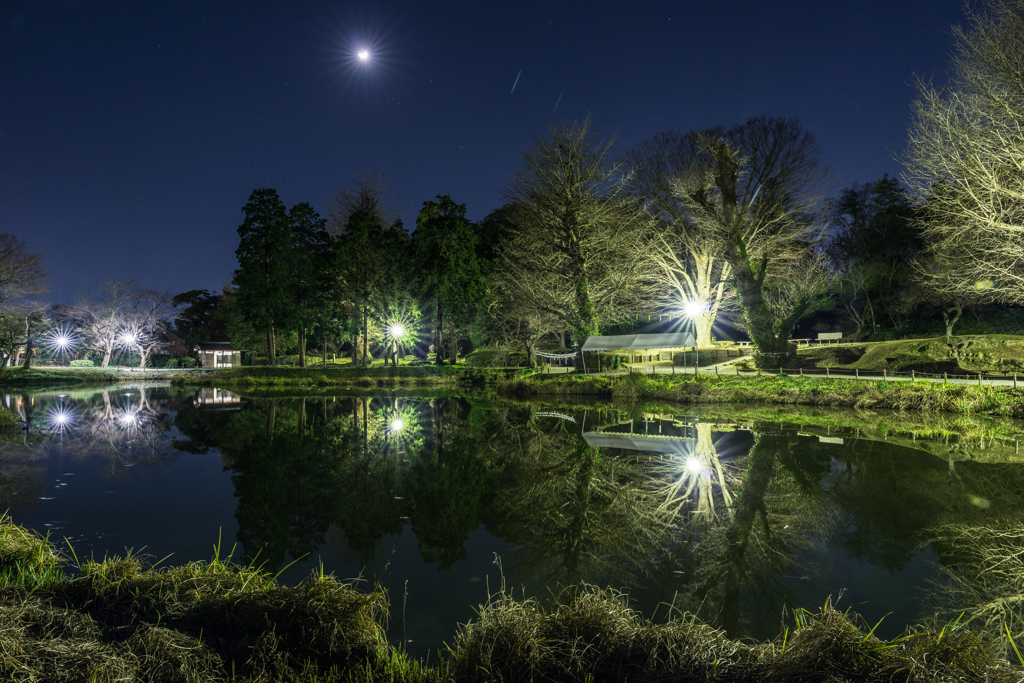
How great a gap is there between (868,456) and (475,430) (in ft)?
30.3

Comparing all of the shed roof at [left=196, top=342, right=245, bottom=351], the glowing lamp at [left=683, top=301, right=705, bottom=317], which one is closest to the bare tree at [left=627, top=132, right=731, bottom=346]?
the glowing lamp at [left=683, top=301, right=705, bottom=317]

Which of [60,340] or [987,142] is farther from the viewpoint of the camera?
[60,340]

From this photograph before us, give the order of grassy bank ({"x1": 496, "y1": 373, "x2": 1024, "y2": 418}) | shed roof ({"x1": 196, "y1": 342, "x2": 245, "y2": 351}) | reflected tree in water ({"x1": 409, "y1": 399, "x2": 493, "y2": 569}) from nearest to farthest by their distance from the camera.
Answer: reflected tree in water ({"x1": 409, "y1": 399, "x2": 493, "y2": 569}) → grassy bank ({"x1": 496, "y1": 373, "x2": 1024, "y2": 418}) → shed roof ({"x1": 196, "y1": 342, "x2": 245, "y2": 351})

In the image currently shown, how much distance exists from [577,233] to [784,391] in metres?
12.1

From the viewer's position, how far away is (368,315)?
3628cm

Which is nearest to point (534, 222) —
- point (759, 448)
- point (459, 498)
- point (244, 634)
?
point (759, 448)

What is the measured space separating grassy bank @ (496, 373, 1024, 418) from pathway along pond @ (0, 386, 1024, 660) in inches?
229

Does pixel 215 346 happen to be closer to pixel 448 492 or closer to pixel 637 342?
pixel 637 342

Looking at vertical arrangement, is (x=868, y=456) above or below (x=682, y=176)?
below

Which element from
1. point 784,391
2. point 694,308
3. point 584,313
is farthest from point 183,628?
point 694,308

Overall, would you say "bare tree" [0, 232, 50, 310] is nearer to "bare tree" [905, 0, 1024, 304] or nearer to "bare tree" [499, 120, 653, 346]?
"bare tree" [499, 120, 653, 346]

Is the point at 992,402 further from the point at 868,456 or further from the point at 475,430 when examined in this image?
the point at 475,430

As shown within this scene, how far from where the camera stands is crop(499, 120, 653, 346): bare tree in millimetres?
24719

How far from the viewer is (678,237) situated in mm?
28625
